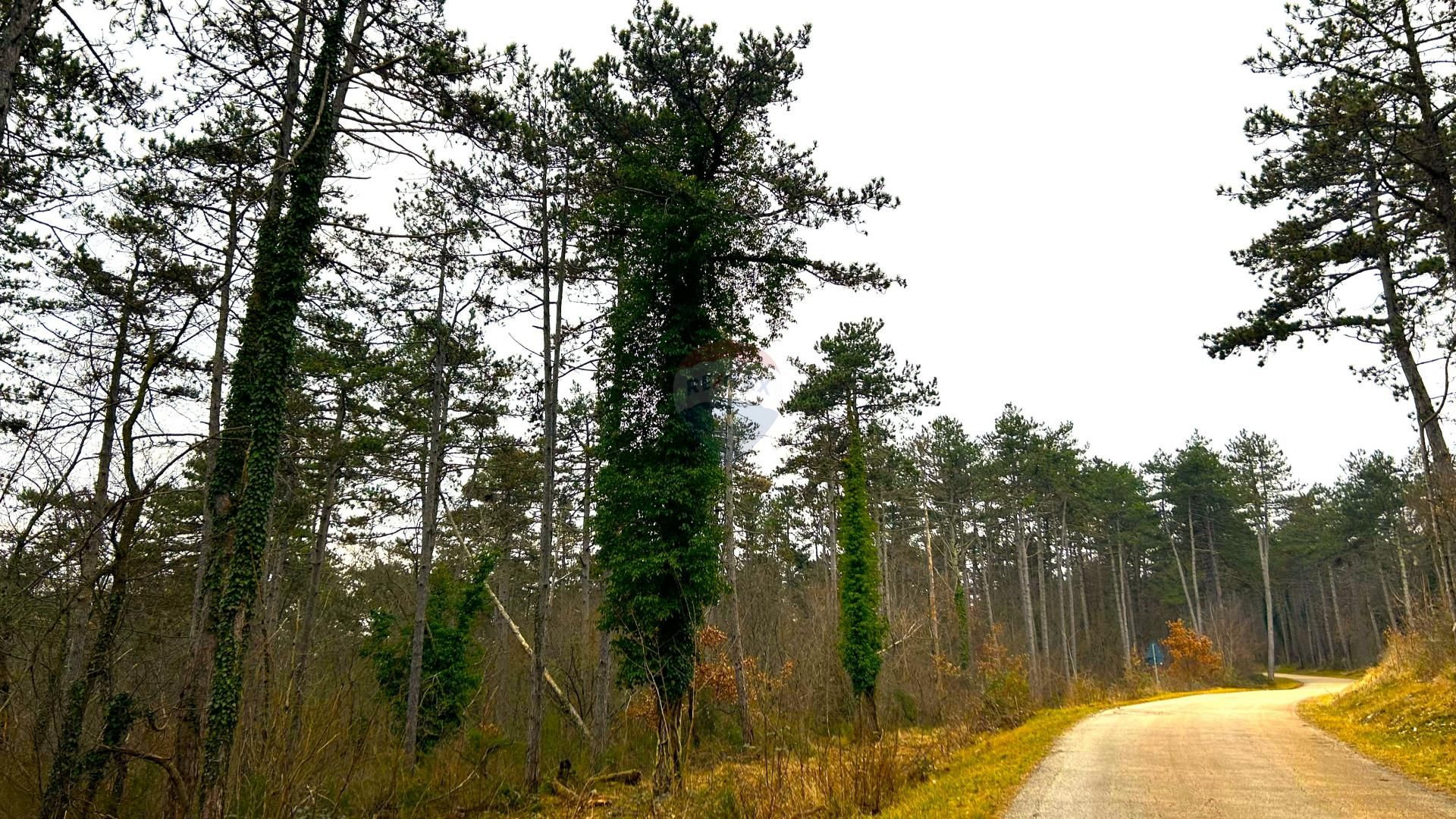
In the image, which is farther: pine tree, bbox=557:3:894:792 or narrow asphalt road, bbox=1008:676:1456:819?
pine tree, bbox=557:3:894:792

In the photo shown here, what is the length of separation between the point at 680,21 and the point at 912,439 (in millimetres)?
24109

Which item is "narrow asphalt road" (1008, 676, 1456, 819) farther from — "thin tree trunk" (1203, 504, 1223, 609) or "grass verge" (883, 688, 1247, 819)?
"thin tree trunk" (1203, 504, 1223, 609)

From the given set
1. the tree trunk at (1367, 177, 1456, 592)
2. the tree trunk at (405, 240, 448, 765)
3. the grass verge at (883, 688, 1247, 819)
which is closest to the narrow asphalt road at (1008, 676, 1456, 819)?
the grass verge at (883, 688, 1247, 819)

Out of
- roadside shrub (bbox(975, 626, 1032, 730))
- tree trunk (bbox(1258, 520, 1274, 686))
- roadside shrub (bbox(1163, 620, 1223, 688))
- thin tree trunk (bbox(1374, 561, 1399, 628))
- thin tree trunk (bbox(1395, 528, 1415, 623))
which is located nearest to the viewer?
roadside shrub (bbox(975, 626, 1032, 730))

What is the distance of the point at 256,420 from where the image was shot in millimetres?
8172

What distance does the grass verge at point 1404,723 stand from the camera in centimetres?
948

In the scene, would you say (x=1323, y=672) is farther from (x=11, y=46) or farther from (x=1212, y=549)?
(x=11, y=46)

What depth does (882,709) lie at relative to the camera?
849 inches

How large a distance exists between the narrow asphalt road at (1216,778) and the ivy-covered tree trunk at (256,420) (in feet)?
27.5

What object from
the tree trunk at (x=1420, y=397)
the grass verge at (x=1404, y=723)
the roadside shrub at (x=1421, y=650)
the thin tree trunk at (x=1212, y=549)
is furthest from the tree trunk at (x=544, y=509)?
the thin tree trunk at (x=1212, y=549)

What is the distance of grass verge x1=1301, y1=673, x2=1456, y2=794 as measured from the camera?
9.48 metres

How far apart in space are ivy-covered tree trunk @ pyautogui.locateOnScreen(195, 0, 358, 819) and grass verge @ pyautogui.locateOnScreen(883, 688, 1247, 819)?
7010 mm

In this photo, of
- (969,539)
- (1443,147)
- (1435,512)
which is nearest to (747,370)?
(1443,147)

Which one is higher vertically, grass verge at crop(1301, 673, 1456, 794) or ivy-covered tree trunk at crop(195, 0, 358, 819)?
ivy-covered tree trunk at crop(195, 0, 358, 819)
